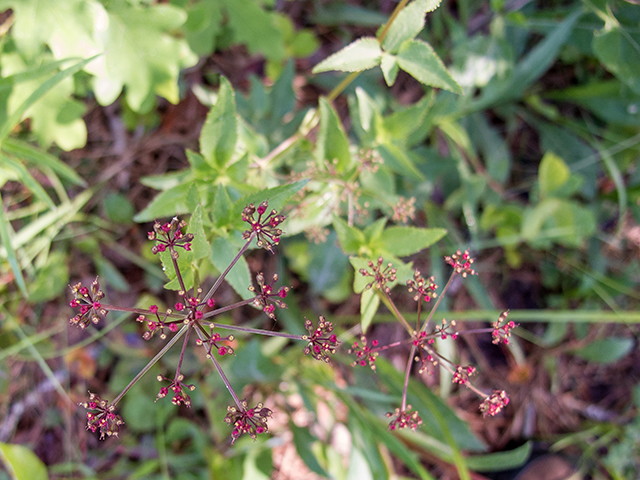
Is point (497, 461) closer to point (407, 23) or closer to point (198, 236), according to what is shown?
point (198, 236)

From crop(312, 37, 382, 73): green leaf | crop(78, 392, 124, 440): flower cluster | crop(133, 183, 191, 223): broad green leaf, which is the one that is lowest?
crop(78, 392, 124, 440): flower cluster

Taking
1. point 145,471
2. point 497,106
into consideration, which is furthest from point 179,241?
point 497,106

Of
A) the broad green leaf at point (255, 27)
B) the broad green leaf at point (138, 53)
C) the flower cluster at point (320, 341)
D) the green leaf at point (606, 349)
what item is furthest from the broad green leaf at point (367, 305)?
the green leaf at point (606, 349)

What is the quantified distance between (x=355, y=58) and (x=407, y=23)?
0.74 feet

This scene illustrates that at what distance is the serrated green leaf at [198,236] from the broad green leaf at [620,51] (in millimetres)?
2535

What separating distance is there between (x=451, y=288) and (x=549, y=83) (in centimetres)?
169

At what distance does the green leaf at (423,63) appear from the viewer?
163 centimetres

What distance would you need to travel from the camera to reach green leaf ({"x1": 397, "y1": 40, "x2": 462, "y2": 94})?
5.36 ft

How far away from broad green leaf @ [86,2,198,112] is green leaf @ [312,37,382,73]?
3.53 ft

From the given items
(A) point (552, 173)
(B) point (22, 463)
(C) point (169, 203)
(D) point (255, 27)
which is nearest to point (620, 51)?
(A) point (552, 173)

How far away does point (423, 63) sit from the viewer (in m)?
1.67

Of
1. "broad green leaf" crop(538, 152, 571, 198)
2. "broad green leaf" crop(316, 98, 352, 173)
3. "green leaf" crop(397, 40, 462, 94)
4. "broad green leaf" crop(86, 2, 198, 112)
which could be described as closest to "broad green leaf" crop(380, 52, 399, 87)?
"green leaf" crop(397, 40, 462, 94)

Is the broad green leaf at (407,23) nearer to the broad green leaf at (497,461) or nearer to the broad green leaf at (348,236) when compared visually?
the broad green leaf at (348,236)

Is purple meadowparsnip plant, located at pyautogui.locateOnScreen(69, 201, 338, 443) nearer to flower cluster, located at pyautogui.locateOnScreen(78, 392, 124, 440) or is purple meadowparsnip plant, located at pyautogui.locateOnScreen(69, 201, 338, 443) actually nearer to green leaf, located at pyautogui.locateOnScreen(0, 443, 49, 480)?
flower cluster, located at pyautogui.locateOnScreen(78, 392, 124, 440)
